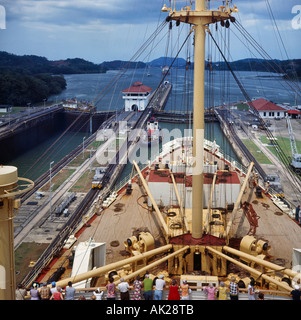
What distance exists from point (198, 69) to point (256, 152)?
28431mm

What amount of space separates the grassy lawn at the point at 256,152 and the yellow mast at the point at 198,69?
80.5 feet

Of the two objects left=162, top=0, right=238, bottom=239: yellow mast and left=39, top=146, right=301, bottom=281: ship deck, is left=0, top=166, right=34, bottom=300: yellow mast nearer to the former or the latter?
left=39, top=146, right=301, bottom=281: ship deck

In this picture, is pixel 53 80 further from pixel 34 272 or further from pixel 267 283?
pixel 267 283

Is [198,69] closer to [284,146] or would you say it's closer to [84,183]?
[84,183]

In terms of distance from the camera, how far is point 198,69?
10070mm

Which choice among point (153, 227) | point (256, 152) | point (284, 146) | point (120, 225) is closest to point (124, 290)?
point (153, 227)

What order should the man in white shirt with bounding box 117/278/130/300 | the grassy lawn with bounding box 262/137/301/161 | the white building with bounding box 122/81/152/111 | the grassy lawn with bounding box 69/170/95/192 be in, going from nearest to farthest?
the man in white shirt with bounding box 117/278/130/300
the grassy lawn with bounding box 69/170/95/192
the grassy lawn with bounding box 262/137/301/161
the white building with bounding box 122/81/152/111

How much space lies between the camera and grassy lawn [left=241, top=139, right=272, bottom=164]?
3404 centimetres

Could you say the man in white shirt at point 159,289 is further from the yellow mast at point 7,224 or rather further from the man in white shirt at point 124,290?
the yellow mast at point 7,224

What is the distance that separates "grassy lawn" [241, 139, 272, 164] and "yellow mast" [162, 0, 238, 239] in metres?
24.5

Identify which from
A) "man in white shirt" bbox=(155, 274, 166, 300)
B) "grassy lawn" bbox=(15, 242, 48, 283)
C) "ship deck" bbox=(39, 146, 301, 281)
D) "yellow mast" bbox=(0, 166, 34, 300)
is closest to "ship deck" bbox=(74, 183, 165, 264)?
"ship deck" bbox=(39, 146, 301, 281)

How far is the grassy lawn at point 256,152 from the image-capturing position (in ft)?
112

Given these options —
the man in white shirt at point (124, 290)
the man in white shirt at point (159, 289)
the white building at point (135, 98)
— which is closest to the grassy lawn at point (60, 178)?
the man in white shirt at point (124, 290)

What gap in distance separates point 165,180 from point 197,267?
19.1ft
